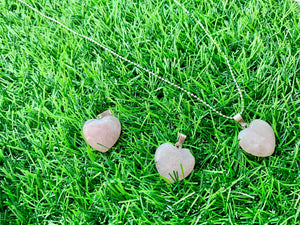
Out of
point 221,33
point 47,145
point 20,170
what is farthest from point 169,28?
point 20,170

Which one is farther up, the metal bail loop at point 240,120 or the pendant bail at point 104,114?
the metal bail loop at point 240,120

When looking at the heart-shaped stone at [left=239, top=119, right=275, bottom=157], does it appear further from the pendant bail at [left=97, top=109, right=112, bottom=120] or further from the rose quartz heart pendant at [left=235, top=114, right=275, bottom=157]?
the pendant bail at [left=97, top=109, right=112, bottom=120]

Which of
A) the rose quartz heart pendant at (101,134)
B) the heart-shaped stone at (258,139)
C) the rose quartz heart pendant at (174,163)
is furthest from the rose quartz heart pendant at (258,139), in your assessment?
the rose quartz heart pendant at (101,134)

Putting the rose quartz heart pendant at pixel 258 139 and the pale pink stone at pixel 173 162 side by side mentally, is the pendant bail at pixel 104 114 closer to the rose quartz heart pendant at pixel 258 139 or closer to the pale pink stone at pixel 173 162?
the pale pink stone at pixel 173 162

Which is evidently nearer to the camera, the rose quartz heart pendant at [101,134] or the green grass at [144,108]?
the green grass at [144,108]

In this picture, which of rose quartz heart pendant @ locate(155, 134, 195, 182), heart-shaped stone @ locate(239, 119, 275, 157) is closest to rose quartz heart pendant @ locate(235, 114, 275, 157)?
heart-shaped stone @ locate(239, 119, 275, 157)

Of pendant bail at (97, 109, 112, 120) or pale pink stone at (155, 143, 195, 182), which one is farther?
pendant bail at (97, 109, 112, 120)

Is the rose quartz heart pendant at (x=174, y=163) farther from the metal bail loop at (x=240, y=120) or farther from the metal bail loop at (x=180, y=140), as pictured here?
the metal bail loop at (x=240, y=120)
